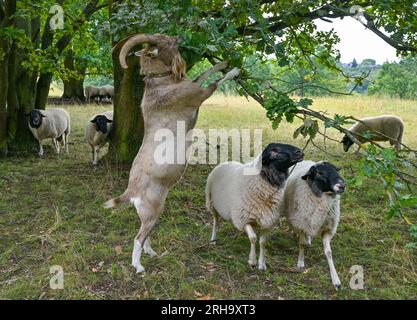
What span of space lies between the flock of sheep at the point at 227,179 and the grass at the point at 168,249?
25 centimetres

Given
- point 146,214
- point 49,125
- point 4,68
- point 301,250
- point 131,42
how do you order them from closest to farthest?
point 131,42
point 146,214
point 301,250
point 4,68
point 49,125

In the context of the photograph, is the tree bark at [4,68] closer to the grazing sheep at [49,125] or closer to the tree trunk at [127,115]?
the grazing sheep at [49,125]

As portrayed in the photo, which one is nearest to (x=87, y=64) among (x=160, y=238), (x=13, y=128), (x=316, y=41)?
(x=13, y=128)

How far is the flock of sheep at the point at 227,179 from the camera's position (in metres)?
4.55

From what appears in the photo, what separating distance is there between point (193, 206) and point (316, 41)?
4.12 m

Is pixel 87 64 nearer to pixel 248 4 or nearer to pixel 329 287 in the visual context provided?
pixel 248 4

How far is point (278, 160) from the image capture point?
4938mm

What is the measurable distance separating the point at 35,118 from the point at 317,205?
7767 mm

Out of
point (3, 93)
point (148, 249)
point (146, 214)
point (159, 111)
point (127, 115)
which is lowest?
point (148, 249)

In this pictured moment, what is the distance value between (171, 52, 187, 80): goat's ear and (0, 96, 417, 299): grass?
2.21 metres

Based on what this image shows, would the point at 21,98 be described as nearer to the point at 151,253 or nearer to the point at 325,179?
the point at 151,253

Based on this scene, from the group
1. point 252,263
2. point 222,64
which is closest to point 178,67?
point 222,64

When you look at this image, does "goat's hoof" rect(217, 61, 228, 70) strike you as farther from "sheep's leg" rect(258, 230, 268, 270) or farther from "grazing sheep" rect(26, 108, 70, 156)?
"grazing sheep" rect(26, 108, 70, 156)

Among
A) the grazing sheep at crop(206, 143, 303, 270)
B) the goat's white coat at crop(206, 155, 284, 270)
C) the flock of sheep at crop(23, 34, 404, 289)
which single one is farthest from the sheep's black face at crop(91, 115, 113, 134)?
the grazing sheep at crop(206, 143, 303, 270)
